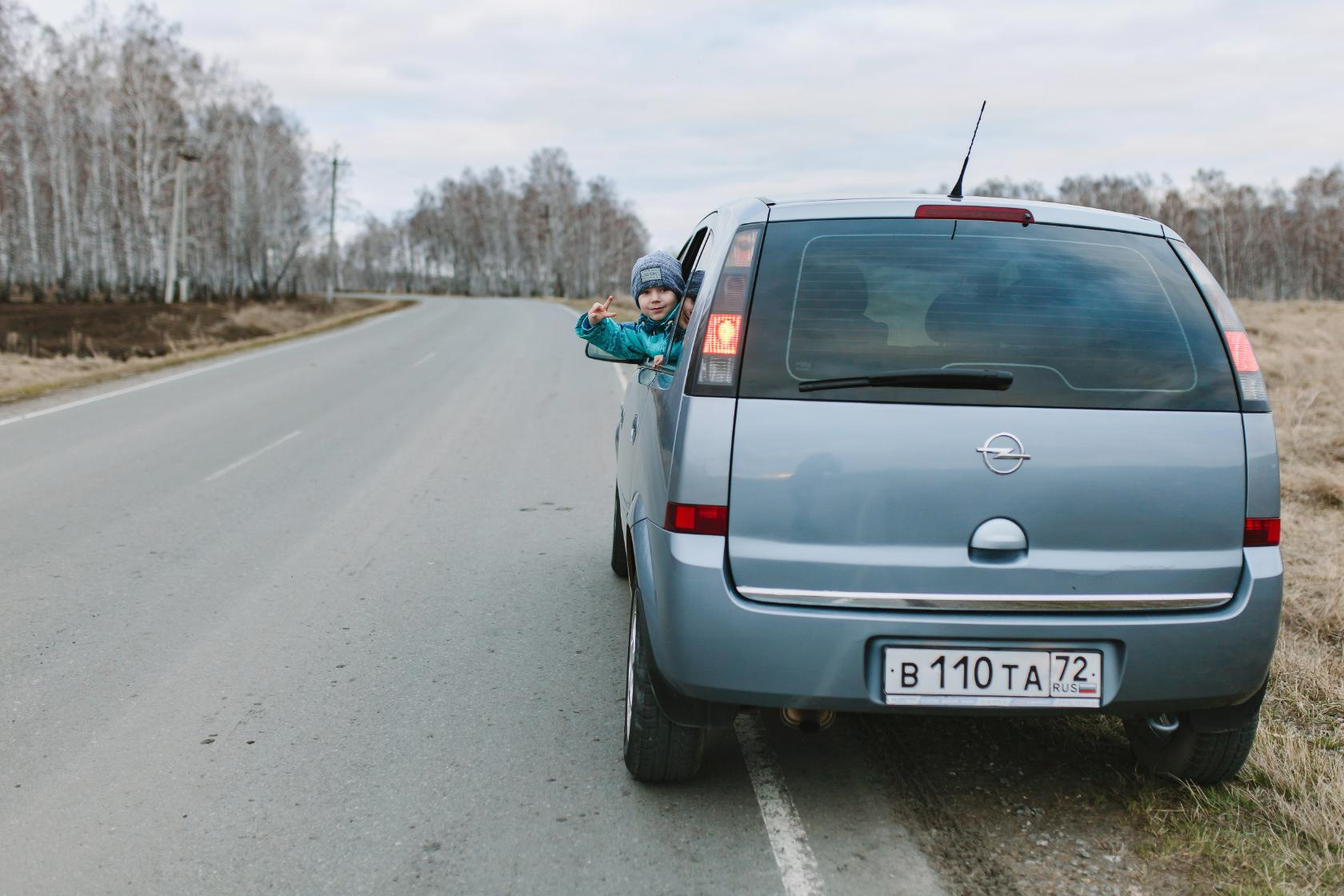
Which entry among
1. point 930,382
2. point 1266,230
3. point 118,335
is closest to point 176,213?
point 118,335

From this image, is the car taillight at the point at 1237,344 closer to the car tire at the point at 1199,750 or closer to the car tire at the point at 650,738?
the car tire at the point at 1199,750

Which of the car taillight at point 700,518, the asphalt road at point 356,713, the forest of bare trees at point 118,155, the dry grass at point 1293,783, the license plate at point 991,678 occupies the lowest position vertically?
the asphalt road at point 356,713

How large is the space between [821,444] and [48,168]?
179 feet

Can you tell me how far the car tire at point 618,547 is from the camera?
529 cm

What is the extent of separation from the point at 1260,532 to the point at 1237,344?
52 centimetres

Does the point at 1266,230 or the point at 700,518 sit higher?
the point at 1266,230

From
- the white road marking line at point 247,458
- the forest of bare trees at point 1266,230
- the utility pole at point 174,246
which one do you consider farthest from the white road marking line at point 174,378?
the forest of bare trees at point 1266,230

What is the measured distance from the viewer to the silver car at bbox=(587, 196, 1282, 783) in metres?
2.70

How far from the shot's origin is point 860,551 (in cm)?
270

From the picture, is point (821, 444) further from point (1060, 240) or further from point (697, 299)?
point (1060, 240)

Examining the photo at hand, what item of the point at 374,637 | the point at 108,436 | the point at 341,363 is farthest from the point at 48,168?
the point at 374,637

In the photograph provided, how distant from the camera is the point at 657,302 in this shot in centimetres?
442

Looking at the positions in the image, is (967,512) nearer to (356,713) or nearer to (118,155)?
(356,713)

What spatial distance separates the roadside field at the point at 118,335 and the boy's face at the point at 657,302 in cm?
1269
